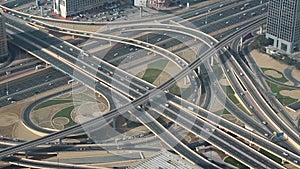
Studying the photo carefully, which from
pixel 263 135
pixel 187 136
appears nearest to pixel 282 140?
pixel 263 135

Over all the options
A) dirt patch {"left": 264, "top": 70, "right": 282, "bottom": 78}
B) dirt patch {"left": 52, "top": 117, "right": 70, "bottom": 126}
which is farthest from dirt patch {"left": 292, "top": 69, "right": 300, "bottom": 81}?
dirt patch {"left": 52, "top": 117, "right": 70, "bottom": 126}

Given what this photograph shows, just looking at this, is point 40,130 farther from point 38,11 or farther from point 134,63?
point 38,11

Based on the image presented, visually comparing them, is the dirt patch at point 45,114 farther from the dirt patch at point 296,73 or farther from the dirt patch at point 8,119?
the dirt patch at point 296,73

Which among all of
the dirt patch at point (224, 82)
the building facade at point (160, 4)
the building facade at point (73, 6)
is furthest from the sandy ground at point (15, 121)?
the building facade at point (160, 4)

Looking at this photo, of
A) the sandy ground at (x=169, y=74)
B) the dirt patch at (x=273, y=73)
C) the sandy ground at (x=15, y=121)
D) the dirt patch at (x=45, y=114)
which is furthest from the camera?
the dirt patch at (x=273, y=73)

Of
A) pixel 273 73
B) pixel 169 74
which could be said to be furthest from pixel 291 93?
pixel 169 74
